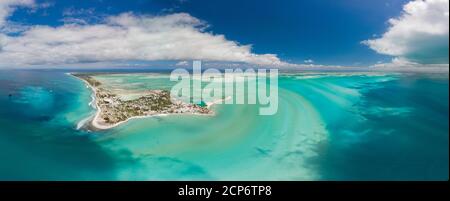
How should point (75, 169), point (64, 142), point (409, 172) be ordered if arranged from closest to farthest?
point (409, 172)
point (75, 169)
point (64, 142)

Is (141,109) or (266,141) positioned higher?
(141,109)

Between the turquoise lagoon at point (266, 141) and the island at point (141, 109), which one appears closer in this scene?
the turquoise lagoon at point (266, 141)

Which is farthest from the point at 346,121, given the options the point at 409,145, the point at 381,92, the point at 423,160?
the point at 423,160

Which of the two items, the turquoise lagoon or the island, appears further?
the island

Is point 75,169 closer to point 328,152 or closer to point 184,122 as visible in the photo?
point 184,122

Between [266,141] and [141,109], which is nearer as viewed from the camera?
[266,141]
